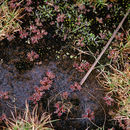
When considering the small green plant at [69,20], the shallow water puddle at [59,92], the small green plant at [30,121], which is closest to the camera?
the small green plant at [30,121]

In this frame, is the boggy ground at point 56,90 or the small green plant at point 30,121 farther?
the boggy ground at point 56,90

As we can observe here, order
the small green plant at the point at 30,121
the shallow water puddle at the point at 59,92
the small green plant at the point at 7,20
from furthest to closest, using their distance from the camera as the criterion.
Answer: the small green plant at the point at 7,20 → the shallow water puddle at the point at 59,92 → the small green plant at the point at 30,121

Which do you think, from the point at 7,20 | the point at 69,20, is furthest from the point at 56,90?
the point at 7,20

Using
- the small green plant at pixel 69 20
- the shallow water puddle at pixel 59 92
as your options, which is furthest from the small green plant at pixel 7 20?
the shallow water puddle at pixel 59 92

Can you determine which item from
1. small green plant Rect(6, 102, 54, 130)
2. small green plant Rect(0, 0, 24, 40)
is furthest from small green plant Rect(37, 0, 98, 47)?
small green plant Rect(6, 102, 54, 130)

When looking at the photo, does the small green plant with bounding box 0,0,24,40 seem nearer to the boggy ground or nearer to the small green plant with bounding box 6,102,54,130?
the boggy ground

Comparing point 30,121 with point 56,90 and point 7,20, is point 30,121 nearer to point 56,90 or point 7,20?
point 56,90

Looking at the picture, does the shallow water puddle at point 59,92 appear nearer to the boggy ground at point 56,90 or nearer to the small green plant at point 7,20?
the boggy ground at point 56,90

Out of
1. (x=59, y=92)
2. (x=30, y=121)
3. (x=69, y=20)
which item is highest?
(x=69, y=20)

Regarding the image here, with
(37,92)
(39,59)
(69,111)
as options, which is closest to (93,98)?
(69,111)

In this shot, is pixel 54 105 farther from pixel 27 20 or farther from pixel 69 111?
pixel 27 20
